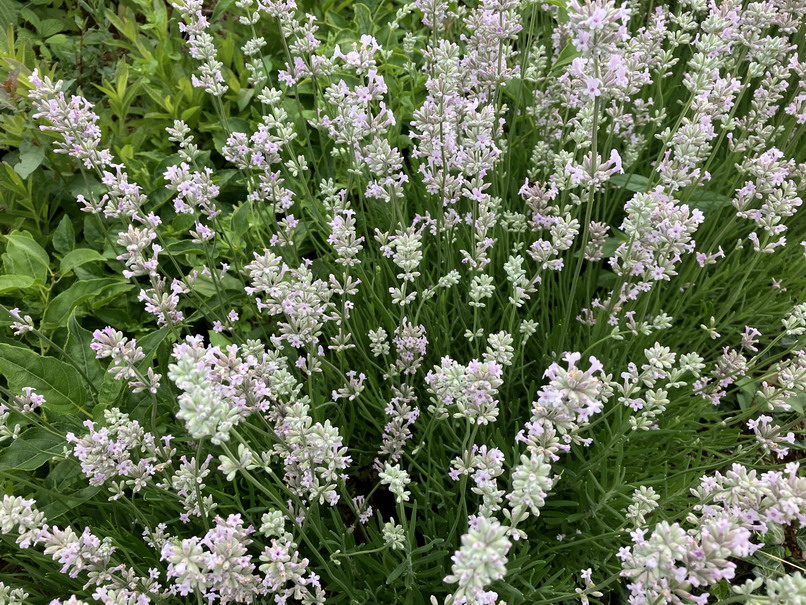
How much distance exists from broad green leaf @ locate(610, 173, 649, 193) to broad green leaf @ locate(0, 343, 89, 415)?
2.27 metres

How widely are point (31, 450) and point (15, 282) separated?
0.83 metres

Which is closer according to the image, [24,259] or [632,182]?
[24,259]

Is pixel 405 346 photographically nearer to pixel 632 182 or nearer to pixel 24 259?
pixel 632 182

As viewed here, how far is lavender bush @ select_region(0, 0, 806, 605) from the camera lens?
140cm

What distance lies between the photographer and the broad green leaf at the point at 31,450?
183cm

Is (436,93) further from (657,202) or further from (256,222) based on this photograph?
(256,222)

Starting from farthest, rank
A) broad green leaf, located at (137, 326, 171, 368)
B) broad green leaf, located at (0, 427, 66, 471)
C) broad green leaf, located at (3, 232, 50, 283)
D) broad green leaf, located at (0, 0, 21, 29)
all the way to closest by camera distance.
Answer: broad green leaf, located at (0, 0, 21, 29) → broad green leaf, located at (3, 232, 50, 283) → broad green leaf, located at (137, 326, 171, 368) → broad green leaf, located at (0, 427, 66, 471)

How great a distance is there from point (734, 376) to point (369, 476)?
1.50m

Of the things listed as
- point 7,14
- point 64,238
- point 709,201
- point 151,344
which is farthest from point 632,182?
point 7,14

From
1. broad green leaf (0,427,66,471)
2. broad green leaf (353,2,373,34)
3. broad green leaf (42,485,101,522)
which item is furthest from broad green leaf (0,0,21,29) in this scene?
broad green leaf (42,485,101,522)

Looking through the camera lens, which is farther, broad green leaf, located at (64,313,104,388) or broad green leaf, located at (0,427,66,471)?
broad green leaf, located at (64,313,104,388)

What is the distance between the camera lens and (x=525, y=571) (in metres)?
1.95

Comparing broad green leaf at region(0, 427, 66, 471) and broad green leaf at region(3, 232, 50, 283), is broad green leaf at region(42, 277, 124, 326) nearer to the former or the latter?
→ broad green leaf at region(3, 232, 50, 283)

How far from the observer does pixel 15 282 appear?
7.77 feet
